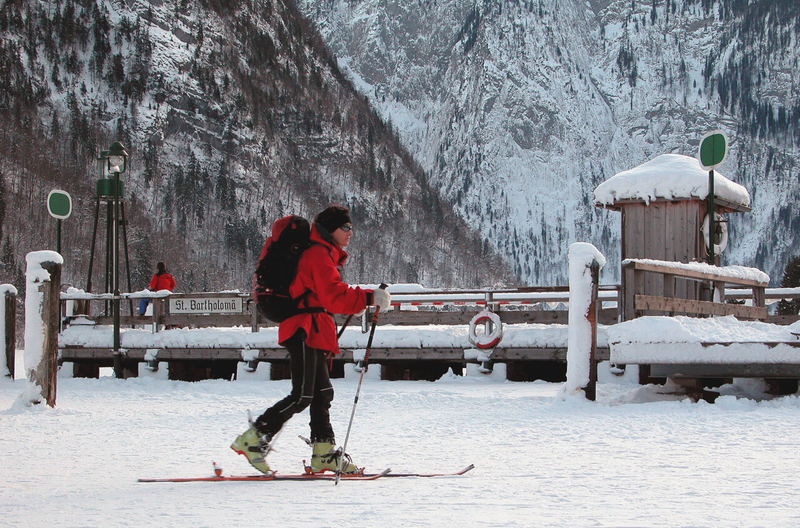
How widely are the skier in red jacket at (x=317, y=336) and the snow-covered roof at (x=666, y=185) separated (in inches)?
349

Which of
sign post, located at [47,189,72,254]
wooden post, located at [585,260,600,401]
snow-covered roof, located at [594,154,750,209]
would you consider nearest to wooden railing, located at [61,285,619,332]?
snow-covered roof, located at [594,154,750,209]

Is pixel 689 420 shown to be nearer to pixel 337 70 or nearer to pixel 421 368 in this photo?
pixel 421 368

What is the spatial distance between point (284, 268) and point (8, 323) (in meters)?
8.43

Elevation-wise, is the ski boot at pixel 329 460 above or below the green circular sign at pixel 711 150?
below

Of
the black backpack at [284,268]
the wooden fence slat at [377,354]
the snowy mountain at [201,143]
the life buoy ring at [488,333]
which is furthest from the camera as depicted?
the snowy mountain at [201,143]

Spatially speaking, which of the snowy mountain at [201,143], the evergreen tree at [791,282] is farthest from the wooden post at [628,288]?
the snowy mountain at [201,143]

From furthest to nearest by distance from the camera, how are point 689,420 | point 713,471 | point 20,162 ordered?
point 20,162
point 689,420
point 713,471

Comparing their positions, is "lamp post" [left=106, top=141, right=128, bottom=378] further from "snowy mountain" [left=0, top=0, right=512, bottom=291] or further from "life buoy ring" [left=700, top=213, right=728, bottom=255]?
"snowy mountain" [left=0, top=0, right=512, bottom=291]

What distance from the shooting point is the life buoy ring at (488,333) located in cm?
1394

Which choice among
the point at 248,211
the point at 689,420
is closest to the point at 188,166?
the point at 248,211

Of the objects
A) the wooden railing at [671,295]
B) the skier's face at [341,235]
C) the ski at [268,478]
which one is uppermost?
the skier's face at [341,235]

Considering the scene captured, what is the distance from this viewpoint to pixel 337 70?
158 meters

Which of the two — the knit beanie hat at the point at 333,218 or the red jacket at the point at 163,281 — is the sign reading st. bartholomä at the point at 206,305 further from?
the knit beanie hat at the point at 333,218

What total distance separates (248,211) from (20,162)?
82.0 ft
